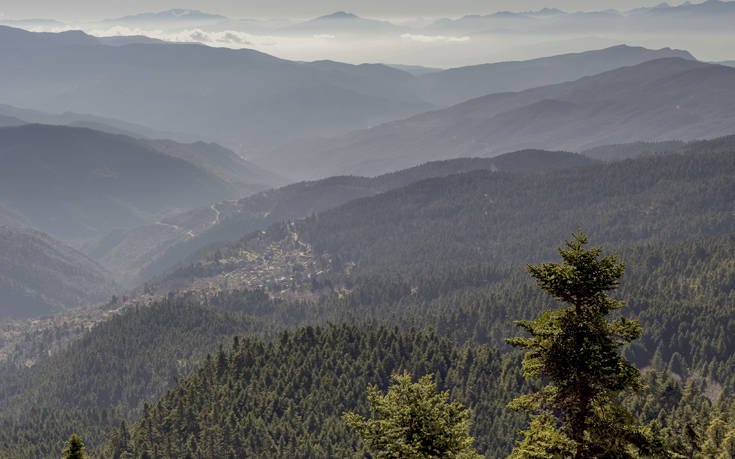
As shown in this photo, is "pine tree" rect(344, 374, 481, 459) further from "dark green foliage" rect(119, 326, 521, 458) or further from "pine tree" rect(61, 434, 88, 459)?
"dark green foliage" rect(119, 326, 521, 458)

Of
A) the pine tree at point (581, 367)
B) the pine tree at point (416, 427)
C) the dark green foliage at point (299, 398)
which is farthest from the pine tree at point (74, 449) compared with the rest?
the dark green foliage at point (299, 398)

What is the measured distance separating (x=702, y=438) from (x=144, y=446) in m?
121

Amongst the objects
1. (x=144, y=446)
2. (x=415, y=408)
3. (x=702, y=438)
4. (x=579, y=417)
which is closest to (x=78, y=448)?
(x=415, y=408)

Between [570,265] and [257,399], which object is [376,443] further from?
[257,399]

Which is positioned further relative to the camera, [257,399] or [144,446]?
[257,399]

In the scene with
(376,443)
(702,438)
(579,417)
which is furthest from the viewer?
(702,438)

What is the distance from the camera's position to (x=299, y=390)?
176 metres

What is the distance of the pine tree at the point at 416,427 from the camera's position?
1515 inches

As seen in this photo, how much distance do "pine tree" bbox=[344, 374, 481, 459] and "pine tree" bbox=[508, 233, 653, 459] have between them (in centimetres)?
674

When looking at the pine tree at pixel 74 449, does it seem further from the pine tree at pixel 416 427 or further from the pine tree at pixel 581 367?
the pine tree at pixel 581 367

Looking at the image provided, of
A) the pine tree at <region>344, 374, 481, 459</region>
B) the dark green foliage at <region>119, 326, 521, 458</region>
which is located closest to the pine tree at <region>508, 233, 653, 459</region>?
the pine tree at <region>344, 374, 481, 459</region>

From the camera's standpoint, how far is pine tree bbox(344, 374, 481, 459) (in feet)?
126

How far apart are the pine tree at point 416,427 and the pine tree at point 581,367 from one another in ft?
22.1

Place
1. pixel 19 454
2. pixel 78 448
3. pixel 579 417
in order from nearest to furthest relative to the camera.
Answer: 1. pixel 579 417
2. pixel 78 448
3. pixel 19 454
